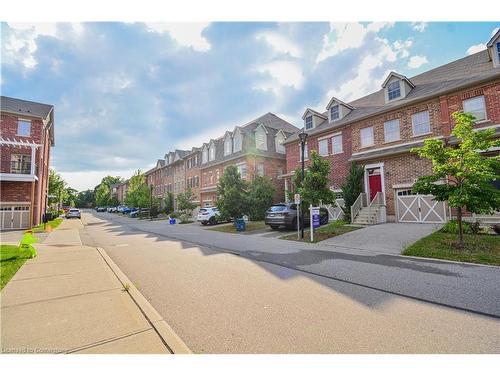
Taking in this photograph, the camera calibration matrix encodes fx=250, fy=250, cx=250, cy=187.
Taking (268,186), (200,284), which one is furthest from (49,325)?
(268,186)

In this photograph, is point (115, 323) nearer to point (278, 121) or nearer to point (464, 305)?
point (464, 305)

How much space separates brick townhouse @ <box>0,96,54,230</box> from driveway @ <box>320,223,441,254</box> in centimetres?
2464

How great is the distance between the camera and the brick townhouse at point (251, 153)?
26.9 meters

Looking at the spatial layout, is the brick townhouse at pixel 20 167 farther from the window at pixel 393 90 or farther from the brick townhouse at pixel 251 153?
the window at pixel 393 90

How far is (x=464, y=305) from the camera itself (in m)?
4.27

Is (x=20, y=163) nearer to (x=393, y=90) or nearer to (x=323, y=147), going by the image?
(x=323, y=147)

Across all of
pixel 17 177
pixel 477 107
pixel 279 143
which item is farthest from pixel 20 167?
pixel 477 107

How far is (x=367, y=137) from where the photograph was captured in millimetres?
17953

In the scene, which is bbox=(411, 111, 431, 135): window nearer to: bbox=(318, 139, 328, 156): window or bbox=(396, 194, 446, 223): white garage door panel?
bbox=(396, 194, 446, 223): white garage door panel

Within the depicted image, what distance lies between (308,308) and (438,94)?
16101 mm

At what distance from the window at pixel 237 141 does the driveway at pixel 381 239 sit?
18.2 m

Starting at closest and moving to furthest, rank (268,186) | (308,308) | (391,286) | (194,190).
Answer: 1. (308,308)
2. (391,286)
3. (268,186)
4. (194,190)

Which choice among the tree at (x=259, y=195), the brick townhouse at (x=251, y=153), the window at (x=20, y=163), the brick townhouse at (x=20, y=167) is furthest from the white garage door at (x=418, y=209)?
the window at (x=20, y=163)

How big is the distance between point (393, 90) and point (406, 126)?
310 centimetres
